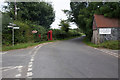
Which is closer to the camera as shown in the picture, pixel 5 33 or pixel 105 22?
pixel 5 33

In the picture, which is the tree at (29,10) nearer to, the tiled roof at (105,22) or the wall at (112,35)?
the tiled roof at (105,22)

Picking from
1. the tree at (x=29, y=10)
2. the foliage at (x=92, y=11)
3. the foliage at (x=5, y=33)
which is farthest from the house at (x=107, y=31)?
the tree at (x=29, y=10)

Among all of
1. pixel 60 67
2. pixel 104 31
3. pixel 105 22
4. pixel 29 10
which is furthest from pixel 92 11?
pixel 60 67

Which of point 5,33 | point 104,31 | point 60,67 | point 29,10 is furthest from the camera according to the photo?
point 29,10

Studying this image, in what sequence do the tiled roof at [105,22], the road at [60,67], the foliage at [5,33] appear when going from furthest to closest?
1. the tiled roof at [105,22]
2. the foliage at [5,33]
3. the road at [60,67]

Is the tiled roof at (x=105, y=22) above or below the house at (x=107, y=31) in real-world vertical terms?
above

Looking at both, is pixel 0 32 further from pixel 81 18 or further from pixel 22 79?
pixel 81 18

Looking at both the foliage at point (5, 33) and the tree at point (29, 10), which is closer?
the foliage at point (5, 33)

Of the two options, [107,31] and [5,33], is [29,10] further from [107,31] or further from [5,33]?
[107,31]

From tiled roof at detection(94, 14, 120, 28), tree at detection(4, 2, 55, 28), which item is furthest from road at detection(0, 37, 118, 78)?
tree at detection(4, 2, 55, 28)

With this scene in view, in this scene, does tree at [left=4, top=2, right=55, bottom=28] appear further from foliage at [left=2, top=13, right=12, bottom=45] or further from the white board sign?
the white board sign

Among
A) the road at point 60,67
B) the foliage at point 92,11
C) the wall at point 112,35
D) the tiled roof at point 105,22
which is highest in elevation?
the foliage at point 92,11

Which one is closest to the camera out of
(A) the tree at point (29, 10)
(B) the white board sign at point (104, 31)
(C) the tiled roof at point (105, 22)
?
(B) the white board sign at point (104, 31)

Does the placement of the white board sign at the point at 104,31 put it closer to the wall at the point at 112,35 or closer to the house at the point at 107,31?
the house at the point at 107,31
